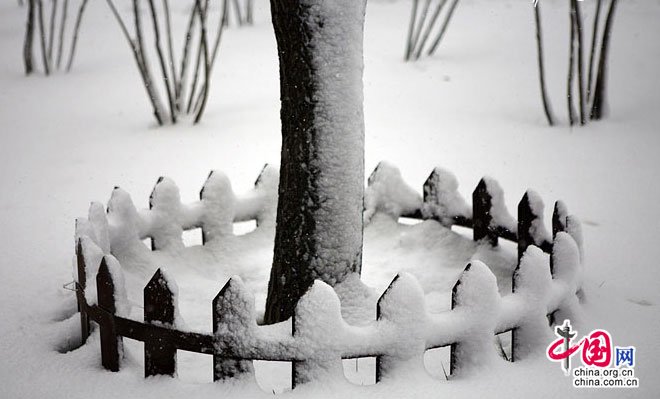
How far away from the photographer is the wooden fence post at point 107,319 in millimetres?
2473

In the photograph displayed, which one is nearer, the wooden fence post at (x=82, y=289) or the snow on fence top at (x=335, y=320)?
the snow on fence top at (x=335, y=320)

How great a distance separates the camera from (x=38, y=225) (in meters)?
4.05

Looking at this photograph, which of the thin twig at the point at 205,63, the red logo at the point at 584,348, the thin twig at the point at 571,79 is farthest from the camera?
the thin twig at the point at 205,63

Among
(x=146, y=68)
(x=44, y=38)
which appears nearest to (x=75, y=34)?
(x=44, y=38)

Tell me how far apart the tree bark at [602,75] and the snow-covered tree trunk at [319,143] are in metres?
3.63

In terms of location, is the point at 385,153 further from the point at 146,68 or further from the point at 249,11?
the point at 249,11

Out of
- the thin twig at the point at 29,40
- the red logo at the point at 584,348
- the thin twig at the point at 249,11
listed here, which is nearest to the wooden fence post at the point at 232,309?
the red logo at the point at 584,348

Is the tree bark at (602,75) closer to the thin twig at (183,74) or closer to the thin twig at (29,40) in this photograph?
the thin twig at (183,74)

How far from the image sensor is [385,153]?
5.46 meters

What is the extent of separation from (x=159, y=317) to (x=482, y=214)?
5.93 ft

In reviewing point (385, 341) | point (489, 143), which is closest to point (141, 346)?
point (385, 341)

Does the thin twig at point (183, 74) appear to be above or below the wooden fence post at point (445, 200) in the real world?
above

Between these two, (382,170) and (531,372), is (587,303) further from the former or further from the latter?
(382,170)

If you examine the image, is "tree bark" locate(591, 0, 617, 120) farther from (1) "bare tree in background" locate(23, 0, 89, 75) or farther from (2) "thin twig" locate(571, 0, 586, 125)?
(1) "bare tree in background" locate(23, 0, 89, 75)
